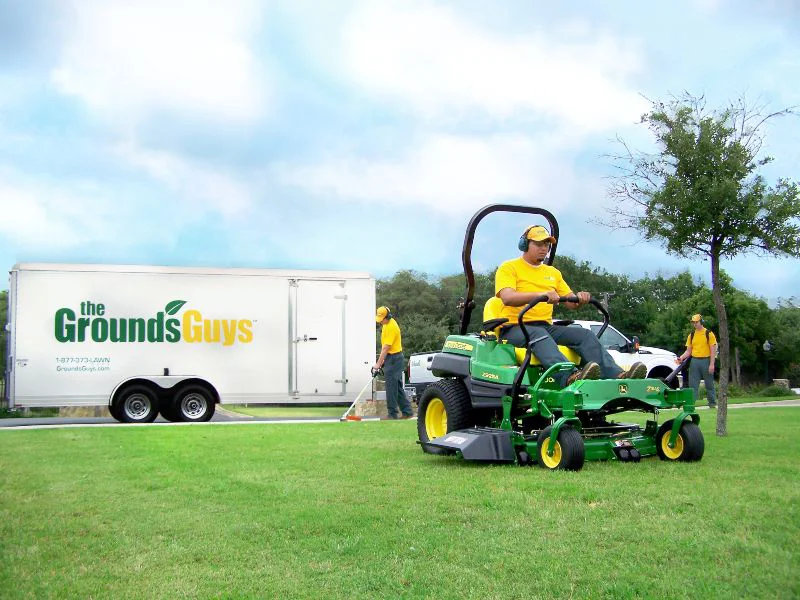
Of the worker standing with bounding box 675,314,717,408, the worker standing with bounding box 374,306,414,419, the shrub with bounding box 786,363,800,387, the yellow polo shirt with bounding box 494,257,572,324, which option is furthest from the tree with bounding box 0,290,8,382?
the shrub with bounding box 786,363,800,387

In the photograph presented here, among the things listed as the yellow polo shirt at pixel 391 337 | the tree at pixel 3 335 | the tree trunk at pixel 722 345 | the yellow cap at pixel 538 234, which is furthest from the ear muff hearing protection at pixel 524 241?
the tree at pixel 3 335

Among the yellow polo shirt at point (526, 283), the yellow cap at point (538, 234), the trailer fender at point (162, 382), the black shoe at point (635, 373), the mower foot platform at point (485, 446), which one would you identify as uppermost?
the yellow cap at point (538, 234)

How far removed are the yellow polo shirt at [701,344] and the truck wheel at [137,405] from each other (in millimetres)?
10783

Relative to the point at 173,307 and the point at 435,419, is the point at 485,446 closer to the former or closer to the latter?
the point at 435,419

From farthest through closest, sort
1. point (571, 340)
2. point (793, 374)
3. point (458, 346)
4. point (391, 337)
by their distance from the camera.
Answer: point (793, 374), point (391, 337), point (458, 346), point (571, 340)

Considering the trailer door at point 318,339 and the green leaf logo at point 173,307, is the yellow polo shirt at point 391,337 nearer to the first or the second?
the trailer door at point 318,339

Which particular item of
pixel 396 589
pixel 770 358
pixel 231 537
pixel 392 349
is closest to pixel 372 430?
pixel 392 349

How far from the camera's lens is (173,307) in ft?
55.8

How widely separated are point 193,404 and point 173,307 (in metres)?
1.97

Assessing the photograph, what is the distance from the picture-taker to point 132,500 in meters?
5.89

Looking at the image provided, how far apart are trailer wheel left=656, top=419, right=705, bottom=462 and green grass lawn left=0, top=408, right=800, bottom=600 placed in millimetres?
191

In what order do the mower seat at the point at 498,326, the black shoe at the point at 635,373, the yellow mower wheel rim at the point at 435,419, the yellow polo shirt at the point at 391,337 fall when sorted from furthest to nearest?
the yellow polo shirt at the point at 391,337 < the yellow mower wheel rim at the point at 435,419 < the mower seat at the point at 498,326 < the black shoe at the point at 635,373

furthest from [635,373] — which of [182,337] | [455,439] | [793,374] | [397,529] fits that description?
[793,374]

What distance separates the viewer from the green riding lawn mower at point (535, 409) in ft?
23.1
